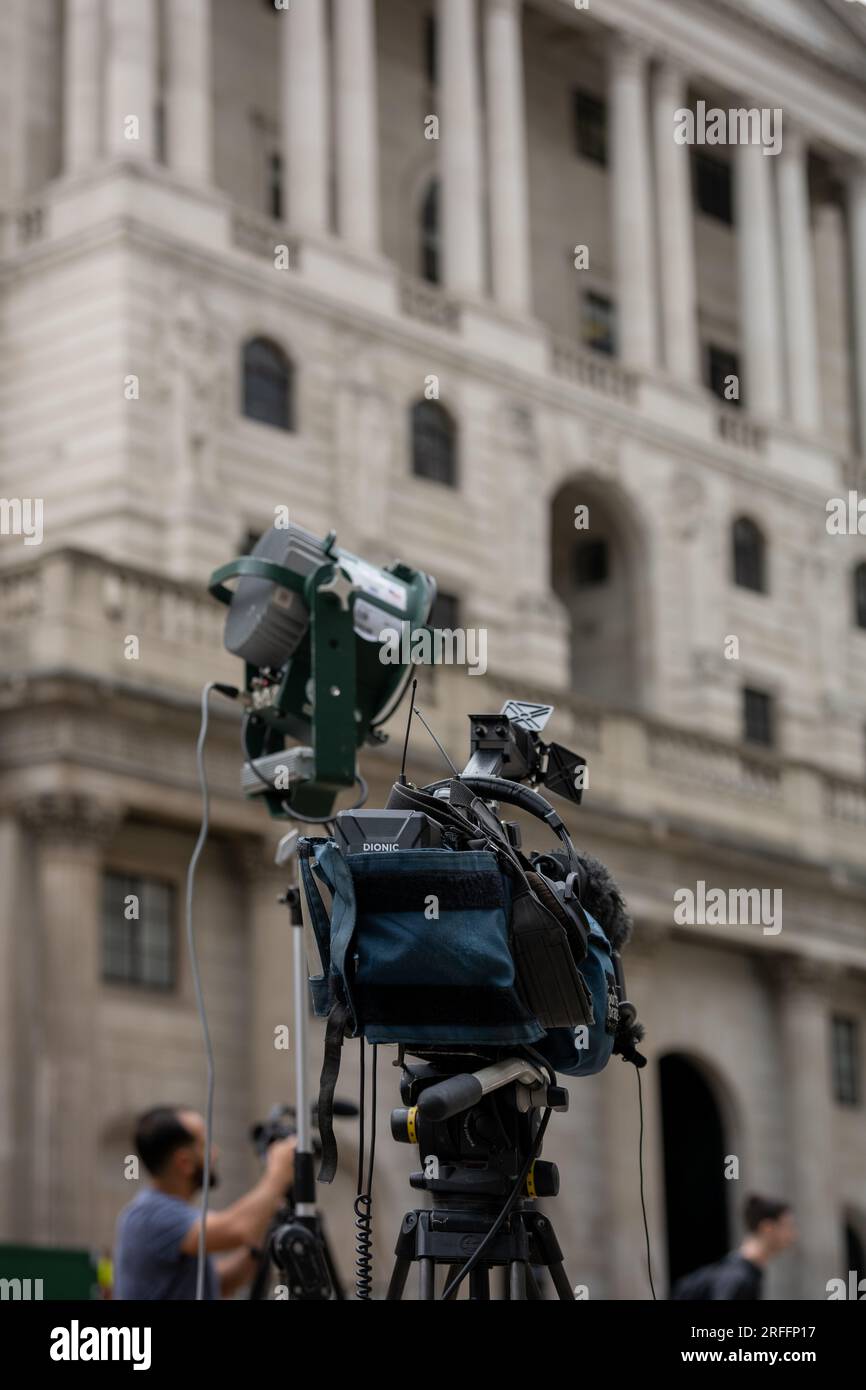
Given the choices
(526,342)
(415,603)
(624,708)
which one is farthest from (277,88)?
(415,603)

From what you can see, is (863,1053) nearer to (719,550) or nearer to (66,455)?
(719,550)

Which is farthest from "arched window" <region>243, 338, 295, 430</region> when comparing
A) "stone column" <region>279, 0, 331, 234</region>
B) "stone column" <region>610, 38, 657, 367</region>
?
"stone column" <region>610, 38, 657, 367</region>

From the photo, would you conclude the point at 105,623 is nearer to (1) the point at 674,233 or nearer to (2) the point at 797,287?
(1) the point at 674,233

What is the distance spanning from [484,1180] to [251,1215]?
13.2ft

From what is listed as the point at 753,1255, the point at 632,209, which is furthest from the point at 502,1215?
the point at 632,209

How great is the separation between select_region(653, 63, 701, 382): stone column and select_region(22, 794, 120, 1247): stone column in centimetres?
1714

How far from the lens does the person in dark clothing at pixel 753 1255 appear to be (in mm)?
13125

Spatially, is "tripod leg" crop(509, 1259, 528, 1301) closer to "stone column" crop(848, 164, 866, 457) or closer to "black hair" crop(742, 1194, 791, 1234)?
"black hair" crop(742, 1194, 791, 1234)

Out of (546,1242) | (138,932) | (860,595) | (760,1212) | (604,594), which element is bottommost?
(546,1242)

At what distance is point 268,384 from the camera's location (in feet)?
114

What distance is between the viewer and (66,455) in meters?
32.7

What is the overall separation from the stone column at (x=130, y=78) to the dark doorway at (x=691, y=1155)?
14.9m
